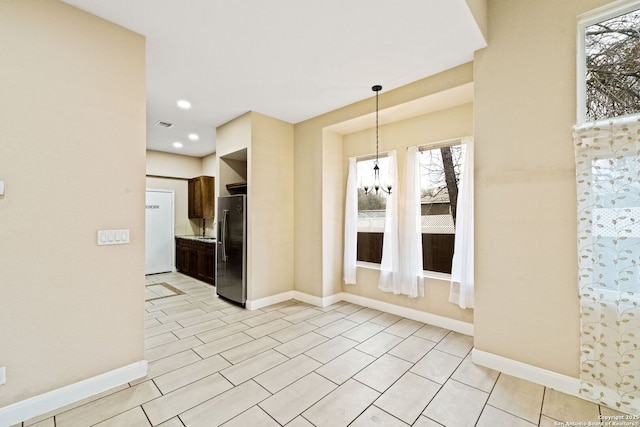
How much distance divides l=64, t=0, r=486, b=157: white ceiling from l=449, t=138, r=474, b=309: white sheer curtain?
44.3 inches

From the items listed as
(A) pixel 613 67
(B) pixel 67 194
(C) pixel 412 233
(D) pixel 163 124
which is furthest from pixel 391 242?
(D) pixel 163 124

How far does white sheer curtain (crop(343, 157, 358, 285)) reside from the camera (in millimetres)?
4480

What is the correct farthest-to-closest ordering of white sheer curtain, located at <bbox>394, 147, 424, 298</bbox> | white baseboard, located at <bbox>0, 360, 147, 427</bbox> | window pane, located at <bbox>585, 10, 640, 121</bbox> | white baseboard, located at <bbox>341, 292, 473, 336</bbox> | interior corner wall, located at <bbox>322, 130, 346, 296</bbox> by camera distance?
interior corner wall, located at <bbox>322, 130, 346, 296</bbox>
white sheer curtain, located at <bbox>394, 147, 424, 298</bbox>
white baseboard, located at <bbox>341, 292, 473, 336</bbox>
window pane, located at <bbox>585, 10, 640, 121</bbox>
white baseboard, located at <bbox>0, 360, 147, 427</bbox>

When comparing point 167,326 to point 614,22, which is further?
point 167,326

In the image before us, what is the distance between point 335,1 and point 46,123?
2345 millimetres

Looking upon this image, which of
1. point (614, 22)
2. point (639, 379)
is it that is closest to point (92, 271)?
point (639, 379)

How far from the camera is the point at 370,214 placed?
175 inches

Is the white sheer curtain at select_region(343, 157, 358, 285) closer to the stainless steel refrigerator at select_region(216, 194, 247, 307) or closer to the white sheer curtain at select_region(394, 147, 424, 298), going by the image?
the white sheer curtain at select_region(394, 147, 424, 298)

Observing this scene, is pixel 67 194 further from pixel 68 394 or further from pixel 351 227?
pixel 351 227

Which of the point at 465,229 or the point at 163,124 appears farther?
the point at 163,124

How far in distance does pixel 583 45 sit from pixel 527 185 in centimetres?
117

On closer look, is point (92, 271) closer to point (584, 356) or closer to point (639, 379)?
point (584, 356)

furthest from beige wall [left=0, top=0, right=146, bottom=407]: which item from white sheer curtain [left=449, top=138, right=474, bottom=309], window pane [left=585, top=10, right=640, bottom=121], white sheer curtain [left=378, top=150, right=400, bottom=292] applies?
window pane [left=585, top=10, right=640, bottom=121]

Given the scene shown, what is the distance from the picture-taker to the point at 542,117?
2309 millimetres
